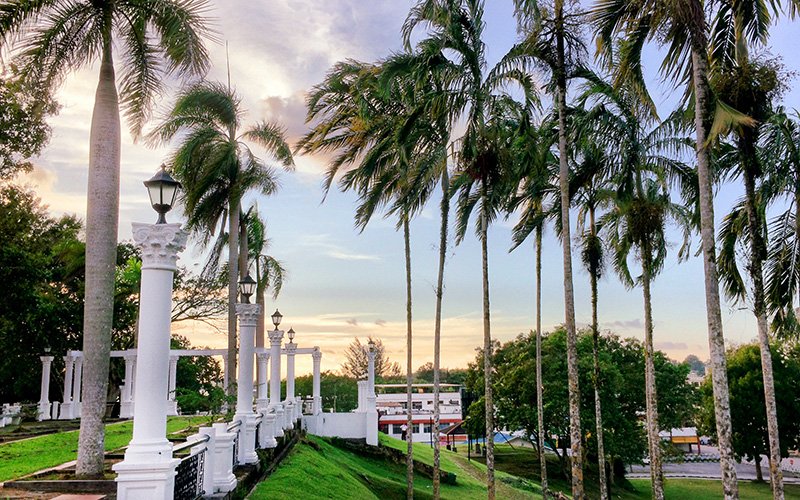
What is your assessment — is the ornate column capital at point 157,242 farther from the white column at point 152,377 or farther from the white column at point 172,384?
the white column at point 172,384


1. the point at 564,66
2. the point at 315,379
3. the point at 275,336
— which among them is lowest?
the point at 315,379

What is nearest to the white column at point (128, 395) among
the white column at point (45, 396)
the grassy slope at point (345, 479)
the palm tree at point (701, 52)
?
the white column at point (45, 396)

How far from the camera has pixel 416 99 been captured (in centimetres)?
1573

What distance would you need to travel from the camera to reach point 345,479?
16.5m

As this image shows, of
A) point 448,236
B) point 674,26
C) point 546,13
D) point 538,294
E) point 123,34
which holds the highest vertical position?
point 546,13

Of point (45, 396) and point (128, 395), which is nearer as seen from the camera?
point (45, 396)

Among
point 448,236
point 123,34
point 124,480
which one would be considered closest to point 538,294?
point 448,236

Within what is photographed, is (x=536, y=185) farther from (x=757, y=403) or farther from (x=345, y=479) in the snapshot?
(x=757, y=403)

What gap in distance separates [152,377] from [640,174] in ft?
44.5

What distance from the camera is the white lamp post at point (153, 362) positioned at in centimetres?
667

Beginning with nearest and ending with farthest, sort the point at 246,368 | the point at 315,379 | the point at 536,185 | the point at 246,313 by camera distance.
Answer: the point at 246,313
the point at 246,368
the point at 536,185
the point at 315,379

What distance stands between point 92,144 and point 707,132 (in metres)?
9.87

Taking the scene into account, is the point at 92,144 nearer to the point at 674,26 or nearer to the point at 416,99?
the point at 416,99

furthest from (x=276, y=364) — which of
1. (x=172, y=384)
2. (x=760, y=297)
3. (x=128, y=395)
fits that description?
(x=172, y=384)
